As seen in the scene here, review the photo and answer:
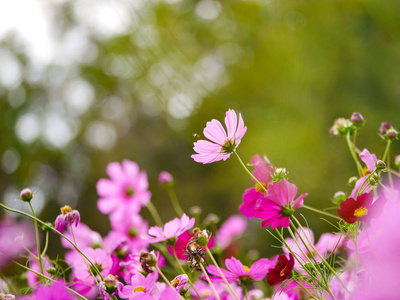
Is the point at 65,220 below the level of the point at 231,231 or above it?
above

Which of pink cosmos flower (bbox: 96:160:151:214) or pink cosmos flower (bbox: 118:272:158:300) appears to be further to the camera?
pink cosmos flower (bbox: 96:160:151:214)

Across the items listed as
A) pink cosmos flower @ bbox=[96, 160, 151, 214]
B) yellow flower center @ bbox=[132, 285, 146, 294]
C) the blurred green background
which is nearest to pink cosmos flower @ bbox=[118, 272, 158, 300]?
yellow flower center @ bbox=[132, 285, 146, 294]

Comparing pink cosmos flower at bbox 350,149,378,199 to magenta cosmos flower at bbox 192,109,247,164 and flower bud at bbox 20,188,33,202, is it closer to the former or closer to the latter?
magenta cosmos flower at bbox 192,109,247,164

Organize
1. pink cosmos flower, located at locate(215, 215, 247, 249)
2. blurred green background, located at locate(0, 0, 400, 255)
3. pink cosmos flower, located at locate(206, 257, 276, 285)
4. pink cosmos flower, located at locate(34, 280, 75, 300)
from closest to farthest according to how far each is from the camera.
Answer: pink cosmos flower, located at locate(34, 280, 75, 300), pink cosmos flower, located at locate(206, 257, 276, 285), pink cosmos flower, located at locate(215, 215, 247, 249), blurred green background, located at locate(0, 0, 400, 255)

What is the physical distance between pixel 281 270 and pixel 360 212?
0.09m

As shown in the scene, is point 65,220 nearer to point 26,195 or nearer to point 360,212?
point 26,195

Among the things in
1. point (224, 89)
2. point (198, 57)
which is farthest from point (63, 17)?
point (224, 89)

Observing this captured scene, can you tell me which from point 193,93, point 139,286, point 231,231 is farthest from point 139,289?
point 193,93

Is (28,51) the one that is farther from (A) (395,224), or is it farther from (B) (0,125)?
(A) (395,224)

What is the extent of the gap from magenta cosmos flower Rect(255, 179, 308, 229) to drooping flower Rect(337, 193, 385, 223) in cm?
4

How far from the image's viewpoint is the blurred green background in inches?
137

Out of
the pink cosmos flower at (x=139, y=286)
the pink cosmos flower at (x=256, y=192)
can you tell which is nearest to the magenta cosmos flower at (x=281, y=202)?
the pink cosmos flower at (x=256, y=192)

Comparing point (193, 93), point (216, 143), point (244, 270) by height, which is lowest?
point (193, 93)

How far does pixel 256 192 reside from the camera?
43 cm
